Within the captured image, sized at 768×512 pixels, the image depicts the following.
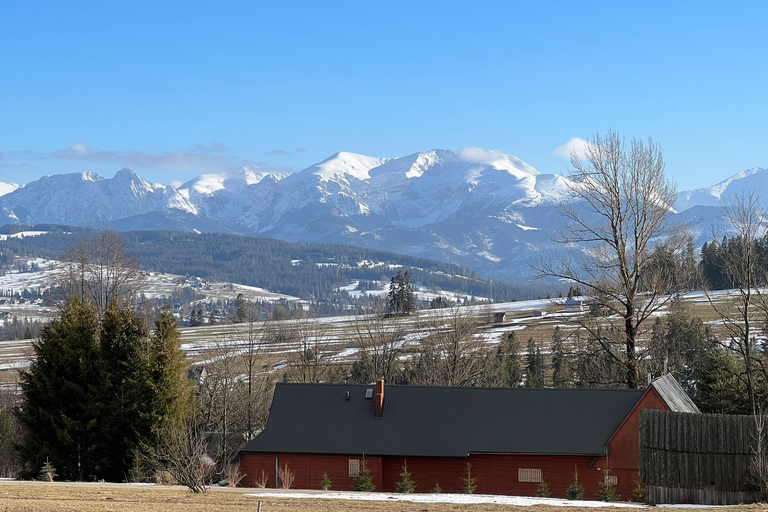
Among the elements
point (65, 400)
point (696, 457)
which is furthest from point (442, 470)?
point (65, 400)

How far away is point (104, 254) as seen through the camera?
65.4 meters

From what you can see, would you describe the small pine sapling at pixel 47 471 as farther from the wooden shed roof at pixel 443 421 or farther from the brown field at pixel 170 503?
the brown field at pixel 170 503

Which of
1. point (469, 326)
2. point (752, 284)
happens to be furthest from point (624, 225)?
point (469, 326)

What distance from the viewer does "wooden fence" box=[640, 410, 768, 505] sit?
93.9 ft

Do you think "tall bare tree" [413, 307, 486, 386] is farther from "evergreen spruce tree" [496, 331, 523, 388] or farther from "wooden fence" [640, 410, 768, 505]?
"wooden fence" [640, 410, 768, 505]

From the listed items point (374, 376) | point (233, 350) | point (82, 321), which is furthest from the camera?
point (233, 350)

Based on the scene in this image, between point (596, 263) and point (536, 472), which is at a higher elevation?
point (596, 263)

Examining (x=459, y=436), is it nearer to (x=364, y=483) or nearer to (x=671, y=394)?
(x=364, y=483)

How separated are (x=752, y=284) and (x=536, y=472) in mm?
17330

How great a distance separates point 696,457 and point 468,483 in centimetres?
986

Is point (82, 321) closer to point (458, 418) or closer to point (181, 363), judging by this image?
point (181, 363)

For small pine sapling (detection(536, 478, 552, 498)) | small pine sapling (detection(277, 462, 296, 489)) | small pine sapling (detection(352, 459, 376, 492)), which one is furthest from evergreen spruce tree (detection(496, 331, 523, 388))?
small pine sapling (detection(352, 459, 376, 492))

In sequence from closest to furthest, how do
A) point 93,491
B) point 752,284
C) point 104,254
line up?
point 93,491, point 752,284, point 104,254

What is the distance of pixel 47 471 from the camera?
35.9 m
